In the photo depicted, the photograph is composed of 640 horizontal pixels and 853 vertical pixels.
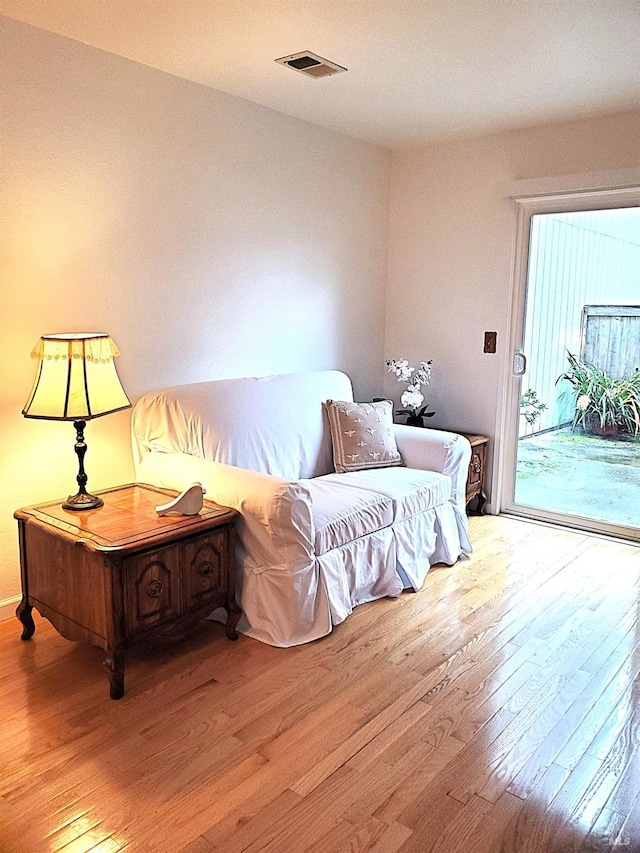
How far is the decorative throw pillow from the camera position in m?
3.66

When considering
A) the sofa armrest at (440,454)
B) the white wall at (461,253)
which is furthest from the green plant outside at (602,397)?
the sofa armrest at (440,454)

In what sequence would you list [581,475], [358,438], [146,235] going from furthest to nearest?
[581,475], [358,438], [146,235]

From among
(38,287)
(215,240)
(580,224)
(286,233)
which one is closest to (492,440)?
(580,224)

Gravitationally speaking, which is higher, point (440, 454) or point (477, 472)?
point (440, 454)

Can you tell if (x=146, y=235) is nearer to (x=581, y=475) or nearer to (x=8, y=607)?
(x=8, y=607)

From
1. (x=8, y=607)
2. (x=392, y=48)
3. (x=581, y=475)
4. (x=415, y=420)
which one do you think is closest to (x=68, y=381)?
(x=8, y=607)

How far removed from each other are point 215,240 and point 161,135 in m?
0.56

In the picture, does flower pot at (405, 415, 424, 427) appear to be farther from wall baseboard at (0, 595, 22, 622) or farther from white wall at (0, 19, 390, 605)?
wall baseboard at (0, 595, 22, 622)

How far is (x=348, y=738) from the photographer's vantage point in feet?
A: 7.12

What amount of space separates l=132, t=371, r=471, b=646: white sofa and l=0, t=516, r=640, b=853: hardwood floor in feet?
0.54

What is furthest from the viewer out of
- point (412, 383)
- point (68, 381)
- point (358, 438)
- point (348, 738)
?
point (412, 383)

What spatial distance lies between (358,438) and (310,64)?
1.81 meters

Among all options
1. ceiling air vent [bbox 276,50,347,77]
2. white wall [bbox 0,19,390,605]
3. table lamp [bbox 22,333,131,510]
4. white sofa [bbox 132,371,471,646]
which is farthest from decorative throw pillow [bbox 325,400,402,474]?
ceiling air vent [bbox 276,50,347,77]

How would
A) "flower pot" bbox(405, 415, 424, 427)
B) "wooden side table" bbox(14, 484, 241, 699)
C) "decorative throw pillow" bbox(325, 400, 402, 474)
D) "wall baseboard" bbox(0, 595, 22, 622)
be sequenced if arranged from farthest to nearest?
1. "flower pot" bbox(405, 415, 424, 427)
2. "decorative throw pillow" bbox(325, 400, 402, 474)
3. "wall baseboard" bbox(0, 595, 22, 622)
4. "wooden side table" bbox(14, 484, 241, 699)
